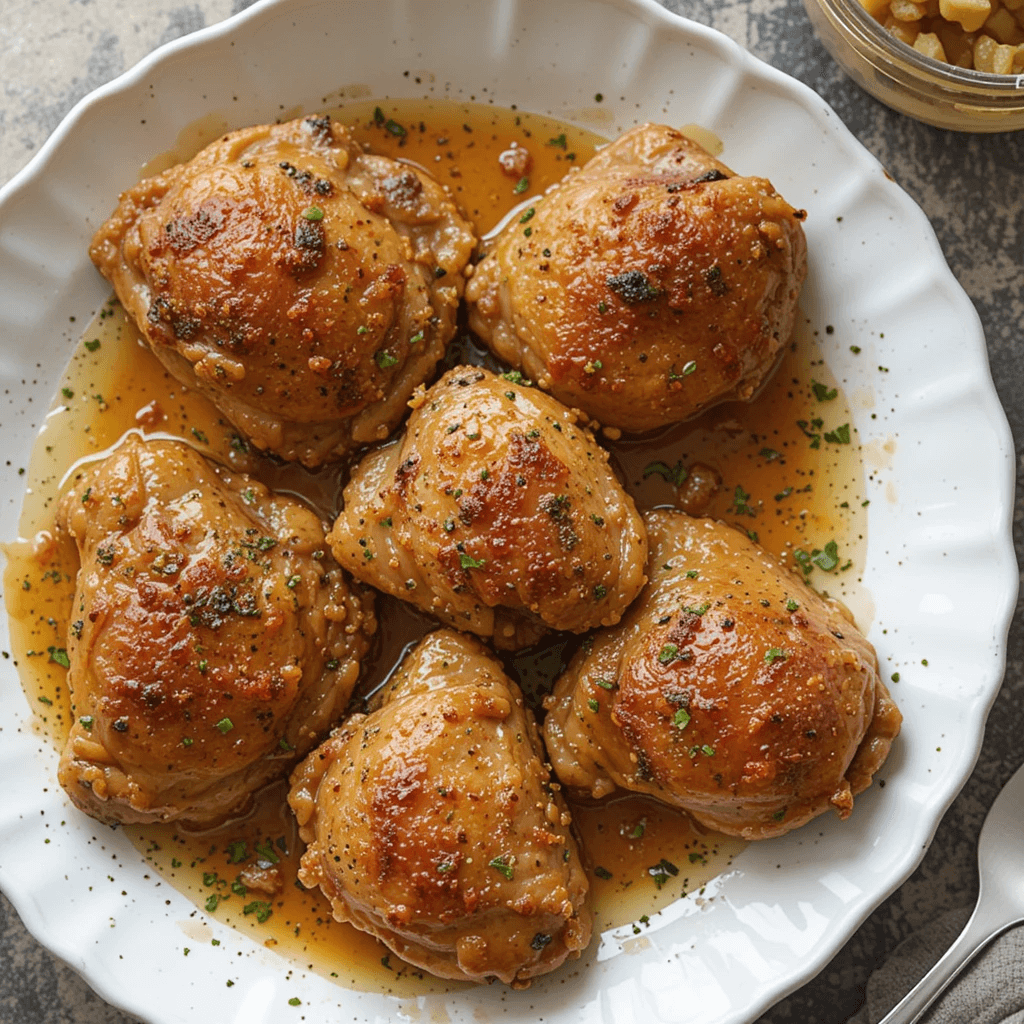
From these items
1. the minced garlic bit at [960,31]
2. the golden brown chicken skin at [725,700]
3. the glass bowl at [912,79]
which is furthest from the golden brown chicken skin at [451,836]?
the minced garlic bit at [960,31]

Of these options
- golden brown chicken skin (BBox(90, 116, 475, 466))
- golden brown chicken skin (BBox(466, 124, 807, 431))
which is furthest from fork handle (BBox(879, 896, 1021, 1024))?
golden brown chicken skin (BBox(90, 116, 475, 466))

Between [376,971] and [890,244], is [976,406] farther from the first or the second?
[376,971]

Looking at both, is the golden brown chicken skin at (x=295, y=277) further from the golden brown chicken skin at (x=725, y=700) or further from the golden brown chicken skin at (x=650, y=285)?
the golden brown chicken skin at (x=725, y=700)

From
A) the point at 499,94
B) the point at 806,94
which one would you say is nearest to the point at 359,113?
the point at 499,94

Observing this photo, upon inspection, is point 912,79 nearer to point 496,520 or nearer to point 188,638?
point 496,520

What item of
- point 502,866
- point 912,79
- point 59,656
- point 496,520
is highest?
point 912,79

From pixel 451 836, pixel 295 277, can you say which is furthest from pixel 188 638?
pixel 295 277
